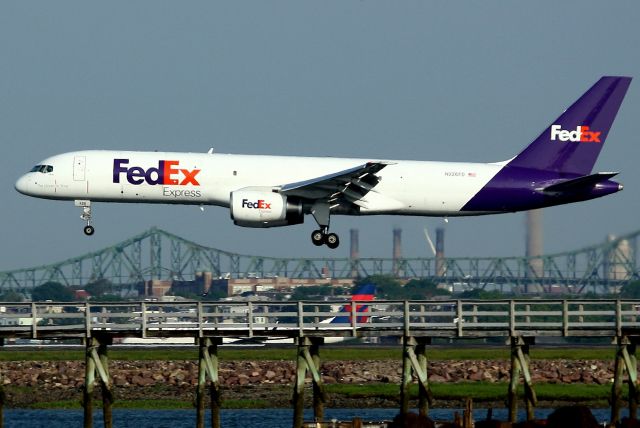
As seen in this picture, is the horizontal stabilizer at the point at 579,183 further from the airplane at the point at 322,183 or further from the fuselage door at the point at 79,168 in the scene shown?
the fuselage door at the point at 79,168

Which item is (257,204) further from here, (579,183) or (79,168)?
(579,183)

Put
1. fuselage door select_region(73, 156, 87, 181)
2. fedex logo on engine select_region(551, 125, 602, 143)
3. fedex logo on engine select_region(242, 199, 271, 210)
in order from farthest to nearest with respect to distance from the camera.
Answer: fedex logo on engine select_region(551, 125, 602, 143) → fuselage door select_region(73, 156, 87, 181) → fedex logo on engine select_region(242, 199, 271, 210)

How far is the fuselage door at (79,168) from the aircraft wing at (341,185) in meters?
8.87

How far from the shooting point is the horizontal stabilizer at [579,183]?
196 ft

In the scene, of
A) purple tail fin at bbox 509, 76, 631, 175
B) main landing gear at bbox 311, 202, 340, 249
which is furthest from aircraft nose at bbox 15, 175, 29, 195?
purple tail fin at bbox 509, 76, 631, 175

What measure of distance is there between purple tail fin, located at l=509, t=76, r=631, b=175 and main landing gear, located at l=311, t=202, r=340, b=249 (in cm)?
900

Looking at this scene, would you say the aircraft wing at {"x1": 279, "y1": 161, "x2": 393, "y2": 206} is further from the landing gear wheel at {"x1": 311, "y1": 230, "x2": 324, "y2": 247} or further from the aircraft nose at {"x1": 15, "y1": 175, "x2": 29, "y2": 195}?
the aircraft nose at {"x1": 15, "y1": 175, "x2": 29, "y2": 195}

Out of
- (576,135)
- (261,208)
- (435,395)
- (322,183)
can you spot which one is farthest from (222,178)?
(576,135)

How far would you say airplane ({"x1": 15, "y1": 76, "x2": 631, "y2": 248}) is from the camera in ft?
199

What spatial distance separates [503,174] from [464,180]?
1934mm

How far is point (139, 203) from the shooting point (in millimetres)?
62125

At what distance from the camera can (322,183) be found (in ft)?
197

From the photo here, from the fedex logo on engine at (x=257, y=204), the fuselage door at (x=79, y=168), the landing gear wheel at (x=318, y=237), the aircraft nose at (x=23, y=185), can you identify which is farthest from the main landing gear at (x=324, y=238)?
the aircraft nose at (x=23, y=185)

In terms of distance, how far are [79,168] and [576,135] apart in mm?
23020
